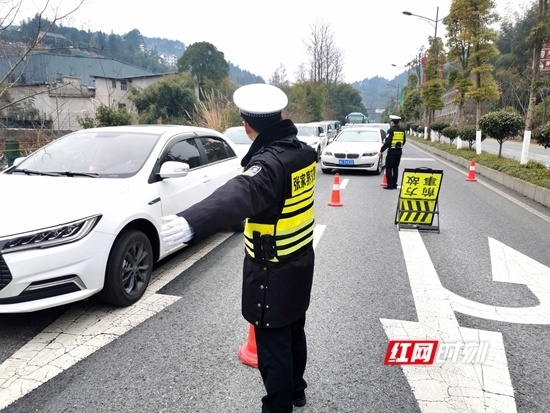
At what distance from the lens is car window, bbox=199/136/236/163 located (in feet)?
16.9

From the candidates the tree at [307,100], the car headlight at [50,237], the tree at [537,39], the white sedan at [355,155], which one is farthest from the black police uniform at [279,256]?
the tree at [307,100]

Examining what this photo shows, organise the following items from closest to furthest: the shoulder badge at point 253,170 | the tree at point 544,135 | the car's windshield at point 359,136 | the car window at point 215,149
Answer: the shoulder badge at point 253,170 < the car window at point 215,149 < the tree at point 544,135 < the car's windshield at point 359,136

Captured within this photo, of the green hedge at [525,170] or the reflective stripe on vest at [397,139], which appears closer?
the green hedge at [525,170]

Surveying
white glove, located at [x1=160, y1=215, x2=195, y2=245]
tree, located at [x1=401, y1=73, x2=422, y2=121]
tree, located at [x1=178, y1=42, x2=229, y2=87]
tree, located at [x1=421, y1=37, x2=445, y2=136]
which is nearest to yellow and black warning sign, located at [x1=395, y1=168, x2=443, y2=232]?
white glove, located at [x1=160, y1=215, x2=195, y2=245]

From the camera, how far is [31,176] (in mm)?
3695

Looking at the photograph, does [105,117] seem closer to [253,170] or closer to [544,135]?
[544,135]

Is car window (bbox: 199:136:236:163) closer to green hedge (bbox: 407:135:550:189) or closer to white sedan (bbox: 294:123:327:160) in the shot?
green hedge (bbox: 407:135:550:189)

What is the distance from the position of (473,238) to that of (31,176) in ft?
18.8

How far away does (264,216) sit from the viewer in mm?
1737

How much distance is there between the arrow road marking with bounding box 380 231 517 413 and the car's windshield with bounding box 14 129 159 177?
293 centimetres

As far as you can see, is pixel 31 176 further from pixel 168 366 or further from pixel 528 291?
pixel 528 291

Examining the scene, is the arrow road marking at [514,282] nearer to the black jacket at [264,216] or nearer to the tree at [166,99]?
the black jacket at [264,216]

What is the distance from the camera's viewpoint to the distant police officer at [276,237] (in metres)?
1.69

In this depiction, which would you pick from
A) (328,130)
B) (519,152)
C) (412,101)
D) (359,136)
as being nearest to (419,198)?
(359,136)
